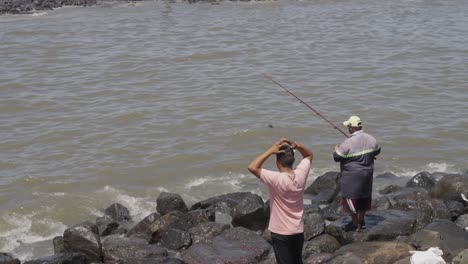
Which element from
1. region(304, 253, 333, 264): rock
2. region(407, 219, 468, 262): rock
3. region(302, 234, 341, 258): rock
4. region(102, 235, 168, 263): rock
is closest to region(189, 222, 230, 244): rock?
region(102, 235, 168, 263): rock

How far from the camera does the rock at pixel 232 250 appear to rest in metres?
9.57

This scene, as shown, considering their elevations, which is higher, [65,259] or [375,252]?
[375,252]

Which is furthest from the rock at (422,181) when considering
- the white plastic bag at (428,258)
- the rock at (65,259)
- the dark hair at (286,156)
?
the dark hair at (286,156)

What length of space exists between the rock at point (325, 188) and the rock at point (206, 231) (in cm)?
214

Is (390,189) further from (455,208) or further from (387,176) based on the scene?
(455,208)

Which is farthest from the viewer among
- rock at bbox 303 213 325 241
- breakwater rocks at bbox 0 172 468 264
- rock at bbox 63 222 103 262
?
rock at bbox 63 222 103 262

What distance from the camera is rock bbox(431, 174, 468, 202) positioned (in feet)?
37.9

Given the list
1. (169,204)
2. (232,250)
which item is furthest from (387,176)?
(232,250)

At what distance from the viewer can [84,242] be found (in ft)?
33.4

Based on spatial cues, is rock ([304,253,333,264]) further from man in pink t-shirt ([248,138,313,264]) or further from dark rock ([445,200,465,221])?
dark rock ([445,200,465,221])

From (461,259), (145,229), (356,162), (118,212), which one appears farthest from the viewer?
(118,212)

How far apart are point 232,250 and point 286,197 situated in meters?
3.40

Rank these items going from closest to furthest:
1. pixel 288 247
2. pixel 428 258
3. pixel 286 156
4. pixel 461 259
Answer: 1. pixel 286 156
2. pixel 288 247
3. pixel 428 258
4. pixel 461 259

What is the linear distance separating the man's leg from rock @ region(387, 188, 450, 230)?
13.2 ft
